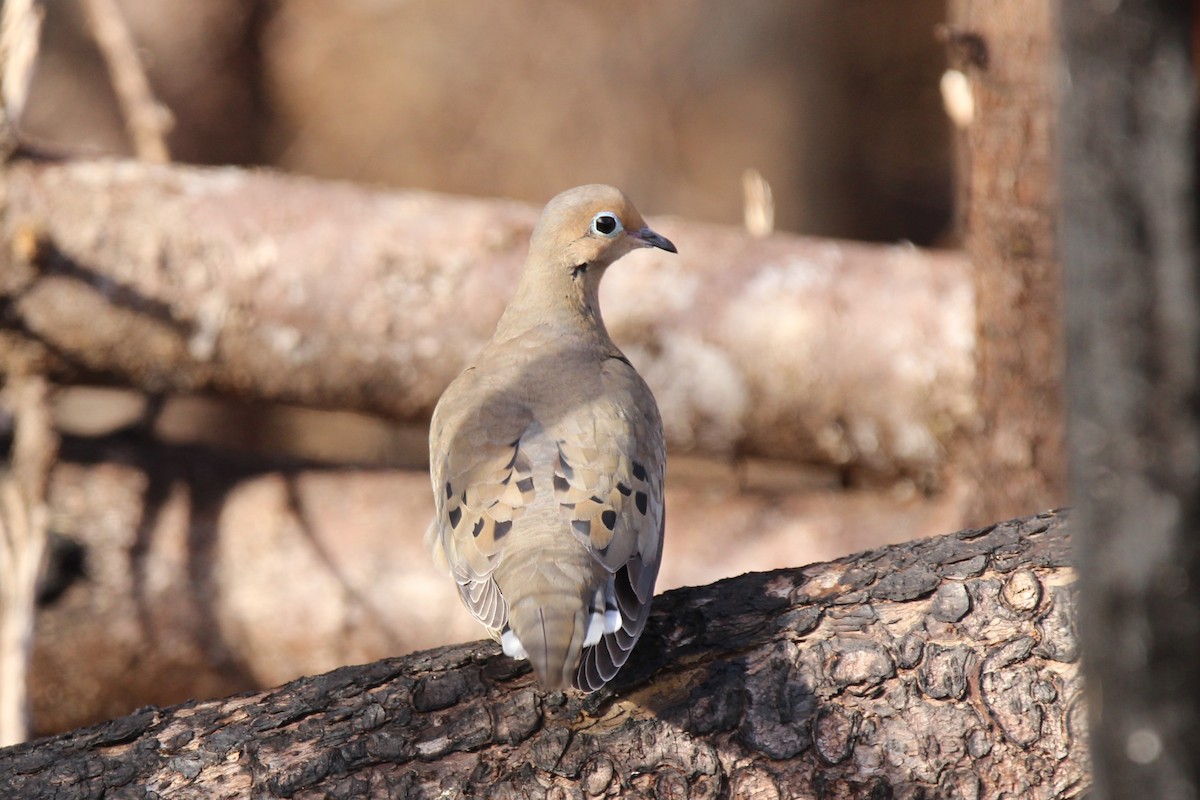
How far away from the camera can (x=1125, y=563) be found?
120 cm

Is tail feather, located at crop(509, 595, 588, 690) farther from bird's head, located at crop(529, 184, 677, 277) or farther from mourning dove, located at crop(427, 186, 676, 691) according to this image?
bird's head, located at crop(529, 184, 677, 277)

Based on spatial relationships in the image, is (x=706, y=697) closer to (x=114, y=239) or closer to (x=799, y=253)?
(x=799, y=253)

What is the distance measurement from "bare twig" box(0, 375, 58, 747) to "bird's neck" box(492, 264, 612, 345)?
2.02 metres

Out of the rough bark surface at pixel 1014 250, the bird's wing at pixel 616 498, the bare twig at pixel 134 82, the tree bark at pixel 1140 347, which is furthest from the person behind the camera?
the bare twig at pixel 134 82

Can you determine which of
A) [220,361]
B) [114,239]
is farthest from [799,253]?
[114,239]

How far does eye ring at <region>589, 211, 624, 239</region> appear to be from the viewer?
3580mm

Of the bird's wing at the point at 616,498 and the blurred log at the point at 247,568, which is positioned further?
the blurred log at the point at 247,568

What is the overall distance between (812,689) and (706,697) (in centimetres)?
20

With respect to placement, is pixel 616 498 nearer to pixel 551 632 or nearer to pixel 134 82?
pixel 551 632

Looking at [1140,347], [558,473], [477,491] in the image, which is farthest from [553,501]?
[1140,347]

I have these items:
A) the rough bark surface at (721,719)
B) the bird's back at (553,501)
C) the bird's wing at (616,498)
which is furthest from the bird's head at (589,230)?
the rough bark surface at (721,719)

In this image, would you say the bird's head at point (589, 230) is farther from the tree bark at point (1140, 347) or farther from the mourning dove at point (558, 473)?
the tree bark at point (1140, 347)

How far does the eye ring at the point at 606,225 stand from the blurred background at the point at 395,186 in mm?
1317

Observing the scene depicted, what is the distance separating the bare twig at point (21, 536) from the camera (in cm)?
416
